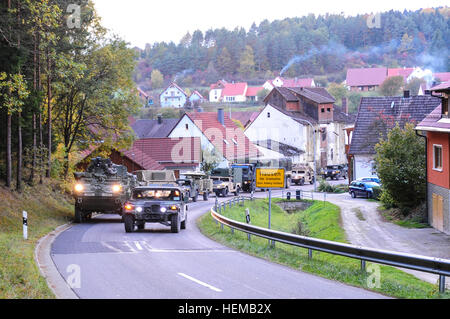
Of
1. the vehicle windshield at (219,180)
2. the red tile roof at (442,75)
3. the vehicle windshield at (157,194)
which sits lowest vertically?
the vehicle windshield at (219,180)

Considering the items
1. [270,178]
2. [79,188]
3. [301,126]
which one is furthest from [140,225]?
[301,126]

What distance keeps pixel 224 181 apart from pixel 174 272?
42.3 meters

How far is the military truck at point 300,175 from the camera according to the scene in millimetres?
75312

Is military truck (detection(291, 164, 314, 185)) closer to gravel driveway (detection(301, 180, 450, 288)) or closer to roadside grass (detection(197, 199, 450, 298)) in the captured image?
roadside grass (detection(197, 199, 450, 298))

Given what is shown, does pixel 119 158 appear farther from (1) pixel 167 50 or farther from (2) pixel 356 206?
(1) pixel 167 50

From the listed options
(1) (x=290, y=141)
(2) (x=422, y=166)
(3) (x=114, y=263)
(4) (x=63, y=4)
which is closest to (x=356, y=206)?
(2) (x=422, y=166)

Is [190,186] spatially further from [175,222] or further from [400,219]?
[175,222]

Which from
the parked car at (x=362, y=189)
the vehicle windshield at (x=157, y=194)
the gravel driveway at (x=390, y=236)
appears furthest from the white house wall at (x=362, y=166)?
the vehicle windshield at (x=157, y=194)

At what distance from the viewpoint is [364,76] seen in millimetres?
142250

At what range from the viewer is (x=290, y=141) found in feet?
289

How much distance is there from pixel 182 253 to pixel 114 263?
9.51ft

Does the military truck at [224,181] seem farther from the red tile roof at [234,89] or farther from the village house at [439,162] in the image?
the red tile roof at [234,89]

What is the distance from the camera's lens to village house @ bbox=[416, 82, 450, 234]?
29.3 meters

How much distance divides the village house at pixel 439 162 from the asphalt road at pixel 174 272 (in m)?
13.2
